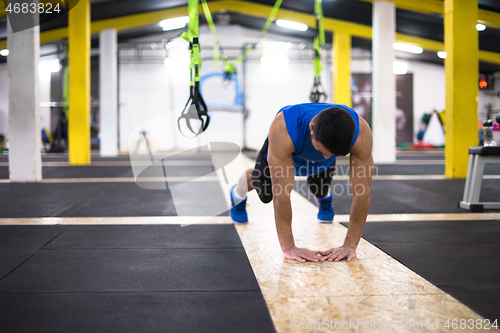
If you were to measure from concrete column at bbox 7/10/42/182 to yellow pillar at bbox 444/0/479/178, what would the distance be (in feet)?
19.9

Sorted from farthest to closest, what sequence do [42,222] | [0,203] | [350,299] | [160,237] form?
[0,203] < [42,222] < [160,237] < [350,299]

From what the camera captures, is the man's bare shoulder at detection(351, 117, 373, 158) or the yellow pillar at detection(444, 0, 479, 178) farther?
the yellow pillar at detection(444, 0, 479, 178)

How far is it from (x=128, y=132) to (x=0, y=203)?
10.9 m

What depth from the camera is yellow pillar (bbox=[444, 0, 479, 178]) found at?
18.9 feet

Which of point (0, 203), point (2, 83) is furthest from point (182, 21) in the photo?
point (0, 203)

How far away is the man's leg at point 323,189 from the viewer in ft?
8.34

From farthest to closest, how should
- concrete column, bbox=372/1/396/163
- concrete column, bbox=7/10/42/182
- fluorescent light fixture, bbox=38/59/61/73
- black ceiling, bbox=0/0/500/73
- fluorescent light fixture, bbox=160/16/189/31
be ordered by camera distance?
fluorescent light fixture, bbox=38/59/61/73 → fluorescent light fixture, bbox=160/16/189/31 → black ceiling, bbox=0/0/500/73 → concrete column, bbox=372/1/396/163 → concrete column, bbox=7/10/42/182

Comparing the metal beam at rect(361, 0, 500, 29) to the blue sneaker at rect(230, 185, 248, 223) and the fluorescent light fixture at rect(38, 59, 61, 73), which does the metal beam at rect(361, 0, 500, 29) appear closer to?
the blue sneaker at rect(230, 185, 248, 223)

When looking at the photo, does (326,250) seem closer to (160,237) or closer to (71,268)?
(160,237)

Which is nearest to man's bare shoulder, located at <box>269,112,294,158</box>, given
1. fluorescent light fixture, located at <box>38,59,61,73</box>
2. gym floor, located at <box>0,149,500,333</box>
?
gym floor, located at <box>0,149,500,333</box>

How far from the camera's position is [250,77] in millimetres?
14531

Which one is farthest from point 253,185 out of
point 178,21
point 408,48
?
point 408,48

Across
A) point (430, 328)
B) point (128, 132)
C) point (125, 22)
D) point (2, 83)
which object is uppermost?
point (125, 22)

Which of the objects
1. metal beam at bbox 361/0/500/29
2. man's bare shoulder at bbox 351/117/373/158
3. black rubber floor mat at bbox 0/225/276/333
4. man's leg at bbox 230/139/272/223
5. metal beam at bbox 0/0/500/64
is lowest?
black rubber floor mat at bbox 0/225/276/333
